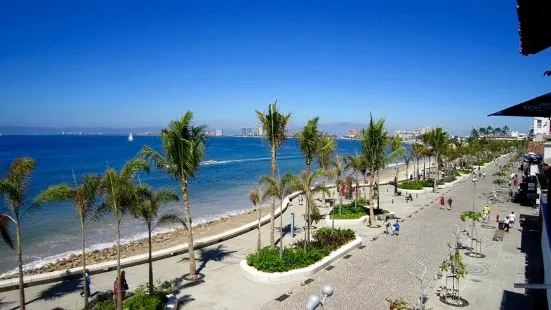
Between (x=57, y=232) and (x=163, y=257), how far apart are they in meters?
14.4

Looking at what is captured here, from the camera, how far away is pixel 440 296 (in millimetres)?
13391

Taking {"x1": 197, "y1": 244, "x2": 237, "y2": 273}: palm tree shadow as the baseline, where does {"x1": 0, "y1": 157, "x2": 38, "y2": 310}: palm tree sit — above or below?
above

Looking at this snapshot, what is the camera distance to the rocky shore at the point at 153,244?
66.2 feet

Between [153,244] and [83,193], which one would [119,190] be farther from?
[153,244]

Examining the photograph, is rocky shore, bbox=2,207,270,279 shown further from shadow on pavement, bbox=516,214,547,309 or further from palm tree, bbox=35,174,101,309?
shadow on pavement, bbox=516,214,547,309

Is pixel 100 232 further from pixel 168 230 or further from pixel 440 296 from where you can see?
pixel 440 296

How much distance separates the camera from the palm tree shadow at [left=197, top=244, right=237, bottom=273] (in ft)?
59.1

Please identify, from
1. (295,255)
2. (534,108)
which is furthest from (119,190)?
(534,108)

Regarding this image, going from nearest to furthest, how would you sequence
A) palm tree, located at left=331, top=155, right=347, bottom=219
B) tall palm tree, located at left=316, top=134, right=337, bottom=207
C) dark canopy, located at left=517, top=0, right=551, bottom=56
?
dark canopy, located at left=517, top=0, right=551, bottom=56, tall palm tree, located at left=316, top=134, right=337, bottom=207, palm tree, located at left=331, top=155, right=347, bottom=219

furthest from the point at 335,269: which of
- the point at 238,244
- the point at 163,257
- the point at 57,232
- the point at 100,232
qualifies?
the point at 57,232

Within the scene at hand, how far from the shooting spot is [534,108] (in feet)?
15.4

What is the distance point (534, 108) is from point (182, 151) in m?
12.3

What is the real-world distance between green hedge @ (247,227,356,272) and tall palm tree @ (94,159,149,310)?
5796 mm

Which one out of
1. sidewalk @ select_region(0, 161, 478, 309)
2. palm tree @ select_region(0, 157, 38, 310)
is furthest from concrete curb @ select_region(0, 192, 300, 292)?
palm tree @ select_region(0, 157, 38, 310)
